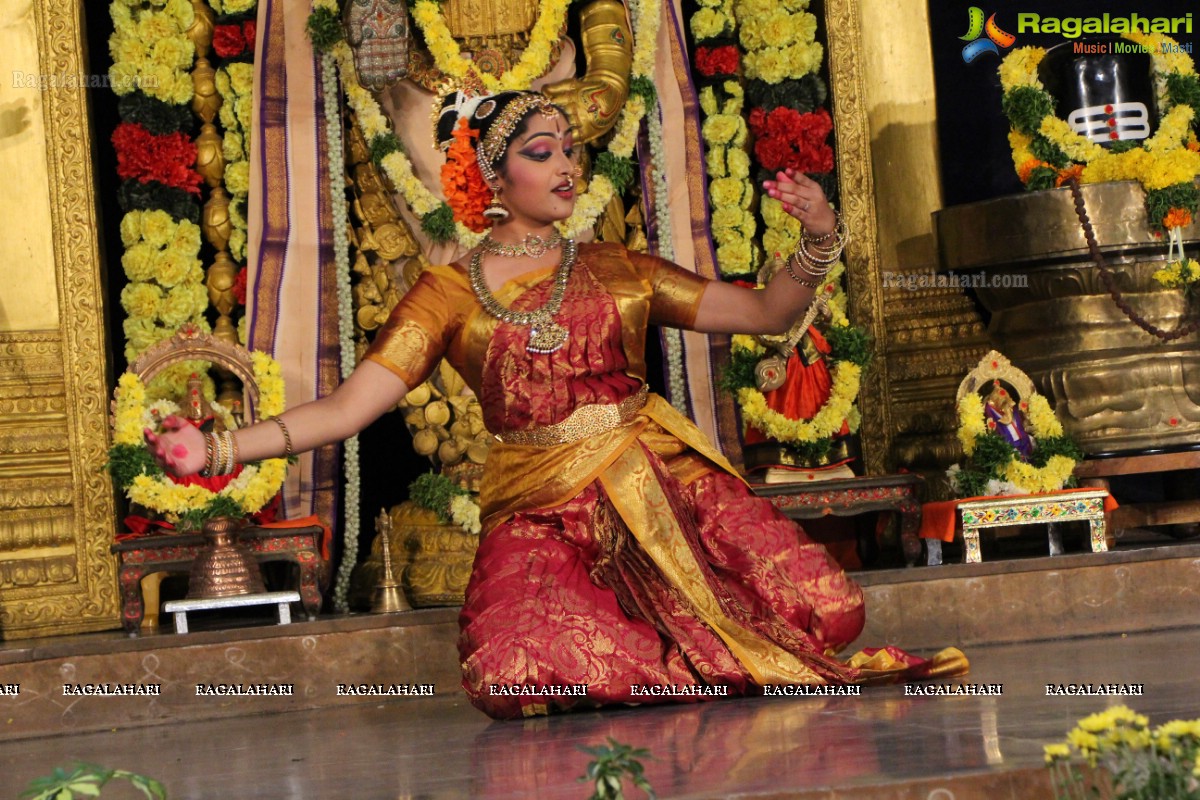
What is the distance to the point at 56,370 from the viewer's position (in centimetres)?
630

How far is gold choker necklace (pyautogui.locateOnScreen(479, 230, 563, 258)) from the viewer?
456 centimetres

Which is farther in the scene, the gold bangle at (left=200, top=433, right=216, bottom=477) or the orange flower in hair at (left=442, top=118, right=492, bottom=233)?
the orange flower in hair at (left=442, top=118, right=492, bottom=233)

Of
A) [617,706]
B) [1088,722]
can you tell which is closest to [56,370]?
[617,706]

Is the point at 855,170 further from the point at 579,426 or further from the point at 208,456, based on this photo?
the point at 208,456

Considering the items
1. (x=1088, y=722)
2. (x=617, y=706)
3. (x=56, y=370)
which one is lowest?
(x=617, y=706)

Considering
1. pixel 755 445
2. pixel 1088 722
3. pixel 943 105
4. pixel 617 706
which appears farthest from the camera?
pixel 943 105

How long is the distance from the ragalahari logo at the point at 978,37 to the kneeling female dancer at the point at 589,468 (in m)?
2.94

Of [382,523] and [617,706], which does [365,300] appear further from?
[617,706]

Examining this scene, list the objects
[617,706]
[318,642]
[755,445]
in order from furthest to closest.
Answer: [755,445] < [318,642] < [617,706]

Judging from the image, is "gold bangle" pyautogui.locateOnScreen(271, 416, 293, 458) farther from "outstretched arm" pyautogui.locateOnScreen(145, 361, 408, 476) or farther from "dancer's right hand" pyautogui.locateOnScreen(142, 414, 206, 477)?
"dancer's right hand" pyautogui.locateOnScreen(142, 414, 206, 477)

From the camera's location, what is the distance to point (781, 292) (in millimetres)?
4457

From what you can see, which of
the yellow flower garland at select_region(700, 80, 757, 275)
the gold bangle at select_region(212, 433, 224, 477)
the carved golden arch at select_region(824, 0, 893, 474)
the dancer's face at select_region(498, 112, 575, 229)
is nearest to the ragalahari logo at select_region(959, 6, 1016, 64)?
the carved golden arch at select_region(824, 0, 893, 474)

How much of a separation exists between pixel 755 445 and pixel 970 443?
0.82 metres

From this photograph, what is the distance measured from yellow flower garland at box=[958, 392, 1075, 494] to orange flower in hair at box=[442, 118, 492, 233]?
219 cm
